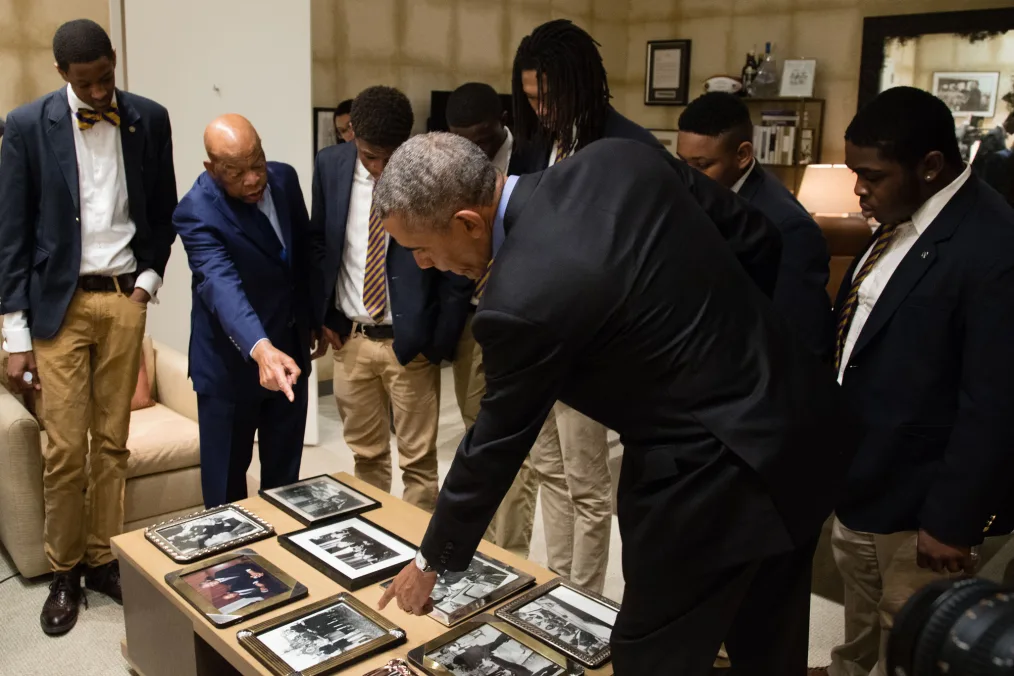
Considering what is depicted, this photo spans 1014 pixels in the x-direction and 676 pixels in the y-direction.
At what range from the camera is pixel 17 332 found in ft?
8.77

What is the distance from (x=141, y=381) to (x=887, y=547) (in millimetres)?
2777

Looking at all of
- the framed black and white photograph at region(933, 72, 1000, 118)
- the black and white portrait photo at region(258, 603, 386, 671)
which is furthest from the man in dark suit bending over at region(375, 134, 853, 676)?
the framed black and white photograph at region(933, 72, 1000, 118)

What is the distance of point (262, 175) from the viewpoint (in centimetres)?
257

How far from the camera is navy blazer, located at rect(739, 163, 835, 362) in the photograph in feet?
7.07

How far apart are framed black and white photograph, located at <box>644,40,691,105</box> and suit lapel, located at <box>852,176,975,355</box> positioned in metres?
5.22

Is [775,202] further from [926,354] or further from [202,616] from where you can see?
[202,616]

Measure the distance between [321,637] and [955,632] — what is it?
1.27 meters

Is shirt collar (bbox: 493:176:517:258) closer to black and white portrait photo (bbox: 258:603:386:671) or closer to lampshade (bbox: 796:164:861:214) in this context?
black and white portrait photo (bbox: 258:603:386:671)

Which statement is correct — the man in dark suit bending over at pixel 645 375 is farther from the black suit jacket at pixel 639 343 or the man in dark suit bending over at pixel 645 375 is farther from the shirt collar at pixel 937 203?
the shirt collar at pixel 937 203

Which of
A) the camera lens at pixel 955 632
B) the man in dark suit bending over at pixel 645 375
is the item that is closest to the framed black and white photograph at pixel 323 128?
the man in dark suit bending over at pixel 645 375

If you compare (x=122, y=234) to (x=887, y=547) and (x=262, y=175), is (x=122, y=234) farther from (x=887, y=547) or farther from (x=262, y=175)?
(x=887, y=547)

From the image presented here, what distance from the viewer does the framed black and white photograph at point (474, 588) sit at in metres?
1.94

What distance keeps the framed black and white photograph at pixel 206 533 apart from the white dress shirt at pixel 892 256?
151 centimetres

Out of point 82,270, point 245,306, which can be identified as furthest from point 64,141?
point 245,306
